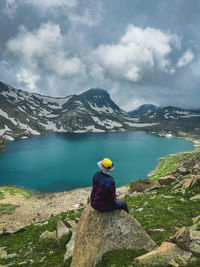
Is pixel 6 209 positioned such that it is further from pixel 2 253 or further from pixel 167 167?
pixel 167 167

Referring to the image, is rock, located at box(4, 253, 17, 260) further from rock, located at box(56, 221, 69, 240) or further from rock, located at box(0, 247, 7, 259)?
rock, located at box(56, 221, 69, 240)

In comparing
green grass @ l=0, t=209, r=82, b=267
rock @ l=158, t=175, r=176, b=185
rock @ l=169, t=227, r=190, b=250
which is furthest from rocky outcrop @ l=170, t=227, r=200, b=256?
rock @ l=158, t=175, r=176, b=185

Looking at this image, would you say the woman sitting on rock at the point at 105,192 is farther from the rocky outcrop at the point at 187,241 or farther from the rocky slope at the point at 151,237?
the rocky outcrop at the point at 187,241

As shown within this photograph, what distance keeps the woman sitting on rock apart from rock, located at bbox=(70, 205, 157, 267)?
0.42m

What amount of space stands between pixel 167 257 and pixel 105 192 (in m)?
3.54

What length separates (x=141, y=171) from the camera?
80.4 metres

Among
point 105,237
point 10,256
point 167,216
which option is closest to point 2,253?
point 10,256

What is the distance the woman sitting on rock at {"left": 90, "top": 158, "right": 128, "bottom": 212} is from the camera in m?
8.38

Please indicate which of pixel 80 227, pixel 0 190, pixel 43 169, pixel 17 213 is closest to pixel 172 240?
pixel 80 227

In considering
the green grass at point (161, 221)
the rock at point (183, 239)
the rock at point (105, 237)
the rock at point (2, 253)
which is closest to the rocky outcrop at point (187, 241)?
the rock at point (183, 239)

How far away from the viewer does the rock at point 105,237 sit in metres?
8.00

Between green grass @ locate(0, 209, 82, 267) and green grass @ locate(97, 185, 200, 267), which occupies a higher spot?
green grass @ locate(97, 185, 200, 267)

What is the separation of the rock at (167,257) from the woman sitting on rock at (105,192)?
247 cm

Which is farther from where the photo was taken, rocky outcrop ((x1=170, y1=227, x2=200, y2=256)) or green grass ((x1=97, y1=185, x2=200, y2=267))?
green grass ((x1=97, y1=185, x2=200, y2=267))
